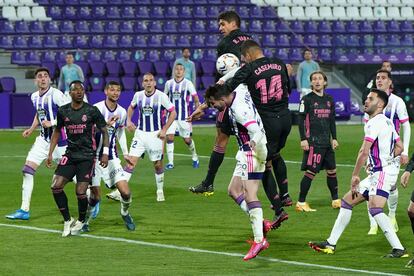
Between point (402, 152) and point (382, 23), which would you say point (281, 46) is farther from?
point (402, 152)

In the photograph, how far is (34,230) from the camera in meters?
14.0

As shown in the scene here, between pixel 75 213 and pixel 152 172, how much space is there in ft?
20.9

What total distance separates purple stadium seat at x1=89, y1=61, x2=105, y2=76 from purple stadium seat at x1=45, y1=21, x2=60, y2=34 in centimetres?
234

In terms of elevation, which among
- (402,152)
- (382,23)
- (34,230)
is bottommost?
(34,230)

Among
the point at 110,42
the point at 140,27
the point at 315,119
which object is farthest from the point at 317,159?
the point at 140,27

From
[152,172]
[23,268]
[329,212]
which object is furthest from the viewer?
[152,172]

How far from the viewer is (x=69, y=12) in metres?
38.5

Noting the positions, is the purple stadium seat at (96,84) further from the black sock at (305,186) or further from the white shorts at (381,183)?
the white shorts at (381,183)

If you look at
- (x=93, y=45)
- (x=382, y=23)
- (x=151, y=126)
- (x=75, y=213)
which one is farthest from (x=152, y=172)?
(x=382, y=23)

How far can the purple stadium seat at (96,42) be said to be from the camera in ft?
124

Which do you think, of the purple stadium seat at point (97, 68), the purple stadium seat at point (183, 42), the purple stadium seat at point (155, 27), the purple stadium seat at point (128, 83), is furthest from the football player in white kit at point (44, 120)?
the purple stadium seat at point (155, 27)

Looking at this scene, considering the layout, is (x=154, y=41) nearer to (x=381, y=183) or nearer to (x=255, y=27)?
(x=255, y=27)

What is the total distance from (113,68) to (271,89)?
957 inches

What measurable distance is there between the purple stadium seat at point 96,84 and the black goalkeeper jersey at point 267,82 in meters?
23.3
